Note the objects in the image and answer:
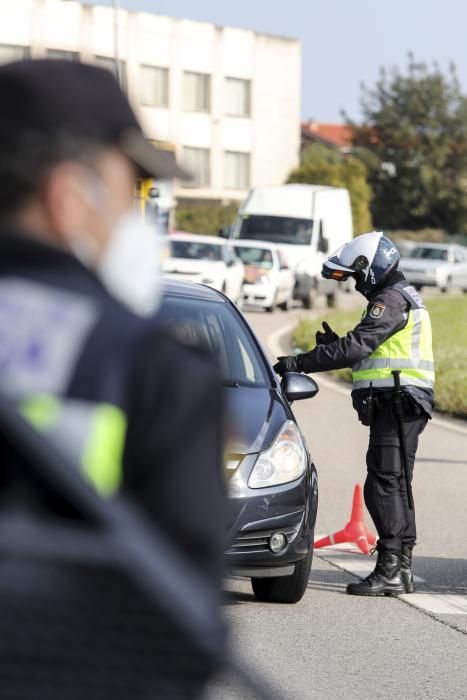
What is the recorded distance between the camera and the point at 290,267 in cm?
3572

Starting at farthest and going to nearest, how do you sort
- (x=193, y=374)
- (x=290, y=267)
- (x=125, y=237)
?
(x=290, y=267) < (x=125, y=237) < (x=193, y=374)

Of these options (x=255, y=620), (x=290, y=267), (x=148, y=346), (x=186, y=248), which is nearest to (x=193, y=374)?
(x=148, y=346)

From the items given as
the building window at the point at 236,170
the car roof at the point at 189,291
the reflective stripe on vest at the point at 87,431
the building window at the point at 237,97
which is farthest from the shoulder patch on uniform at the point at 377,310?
the building window at the point at 236,170

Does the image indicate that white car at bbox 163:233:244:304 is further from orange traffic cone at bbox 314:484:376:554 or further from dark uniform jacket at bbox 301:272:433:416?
dark uniform jacket at bbox 301:272:433:416

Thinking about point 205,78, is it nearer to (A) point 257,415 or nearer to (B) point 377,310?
(B) point 377,310

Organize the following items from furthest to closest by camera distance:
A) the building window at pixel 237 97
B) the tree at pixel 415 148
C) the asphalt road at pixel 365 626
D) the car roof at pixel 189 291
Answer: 1. the tree at pixel 415 148
2. the building window at pixel 237 97
3. the car roof at pixel 189 291
4. the asphalt road at pixel 365 626

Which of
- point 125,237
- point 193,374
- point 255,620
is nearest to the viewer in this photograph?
point 193,374

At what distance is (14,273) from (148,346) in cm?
19

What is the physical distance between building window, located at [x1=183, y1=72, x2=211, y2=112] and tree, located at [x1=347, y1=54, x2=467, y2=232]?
16889 mm

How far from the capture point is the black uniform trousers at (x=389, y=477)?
25.5 feet

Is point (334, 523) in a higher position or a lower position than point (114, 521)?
lower

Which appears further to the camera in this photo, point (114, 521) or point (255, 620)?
point (255, 620)

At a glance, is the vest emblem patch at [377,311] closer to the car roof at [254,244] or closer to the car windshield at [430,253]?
the car roof at [254,244]

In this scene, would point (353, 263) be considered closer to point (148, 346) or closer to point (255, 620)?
point (255, 620)
